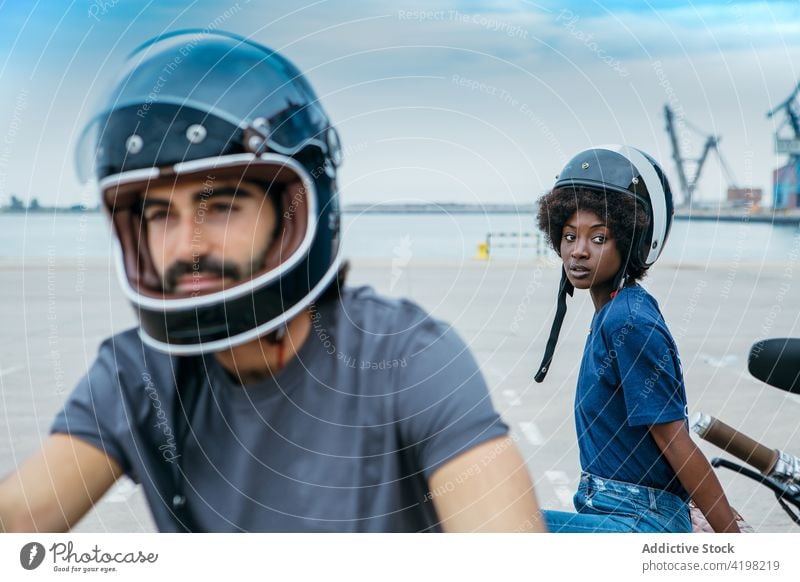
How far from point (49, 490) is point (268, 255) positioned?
0.78 metres

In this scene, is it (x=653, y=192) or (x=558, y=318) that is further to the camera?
(x=558, y=318)

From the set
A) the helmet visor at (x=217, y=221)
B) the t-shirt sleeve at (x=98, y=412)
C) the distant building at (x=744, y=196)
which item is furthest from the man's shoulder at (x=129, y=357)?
the distant building at (x=744, y=196)

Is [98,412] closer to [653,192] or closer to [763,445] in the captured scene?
[653,192]

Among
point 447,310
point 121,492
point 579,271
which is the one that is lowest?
point 121,492

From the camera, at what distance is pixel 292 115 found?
2.20 m

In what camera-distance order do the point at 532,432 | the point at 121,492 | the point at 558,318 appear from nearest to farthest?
the point at 558,318 < the point at 121,492 < the point at 532,432

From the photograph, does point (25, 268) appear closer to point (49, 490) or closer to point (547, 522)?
point (49, 490)

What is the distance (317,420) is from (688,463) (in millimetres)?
854

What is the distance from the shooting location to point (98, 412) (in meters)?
2.31

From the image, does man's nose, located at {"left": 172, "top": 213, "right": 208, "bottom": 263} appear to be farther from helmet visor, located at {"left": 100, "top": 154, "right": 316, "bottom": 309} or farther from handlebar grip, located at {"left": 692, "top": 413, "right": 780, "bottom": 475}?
handlebar grip, located at {"left": 692, "top": 413, "right": 780, "bottom": 475}

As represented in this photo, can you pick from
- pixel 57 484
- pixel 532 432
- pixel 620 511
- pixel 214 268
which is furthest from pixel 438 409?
pixel 532 432

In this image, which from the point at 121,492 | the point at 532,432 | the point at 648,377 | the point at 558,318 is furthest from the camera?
the point at 532,432
